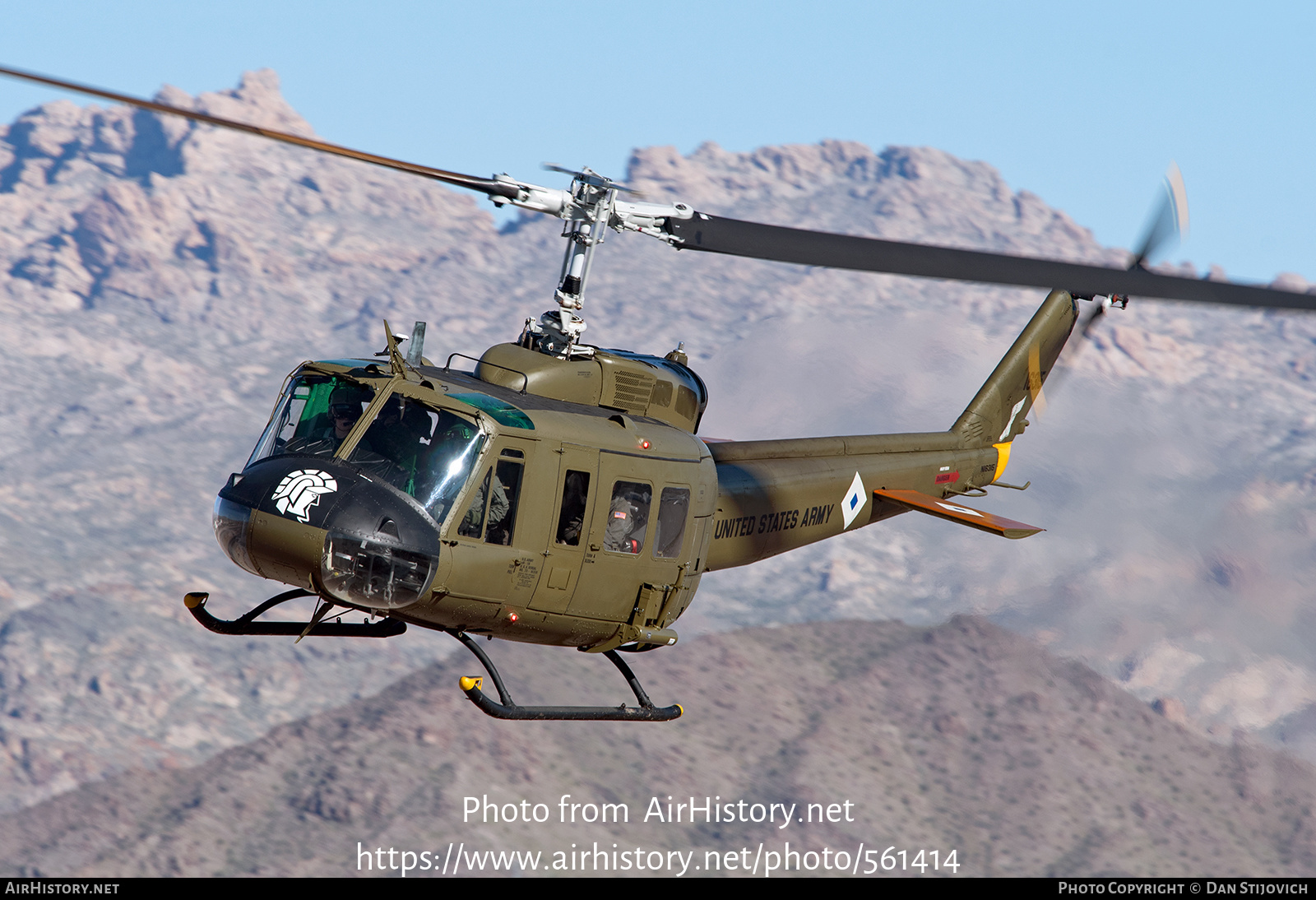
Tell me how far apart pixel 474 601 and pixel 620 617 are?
7.80ft

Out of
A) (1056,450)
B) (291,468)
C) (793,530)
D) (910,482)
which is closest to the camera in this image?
(291,468)

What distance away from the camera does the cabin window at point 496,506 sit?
17125 millimetres

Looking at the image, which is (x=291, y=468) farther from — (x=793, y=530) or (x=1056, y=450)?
(x=1056, y=450)

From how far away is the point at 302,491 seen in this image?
16.5 metres

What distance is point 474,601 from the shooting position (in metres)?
17.4

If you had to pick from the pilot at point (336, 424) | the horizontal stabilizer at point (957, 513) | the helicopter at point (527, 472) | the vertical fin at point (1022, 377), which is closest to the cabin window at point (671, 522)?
the helicopter at point (527, 472)

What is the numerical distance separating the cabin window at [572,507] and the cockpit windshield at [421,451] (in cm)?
139

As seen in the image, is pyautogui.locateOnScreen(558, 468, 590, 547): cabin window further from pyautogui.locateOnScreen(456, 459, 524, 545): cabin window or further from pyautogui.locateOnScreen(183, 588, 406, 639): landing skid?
pyautogui.locateOnScreen(183, 588, 406, 639): landing skid

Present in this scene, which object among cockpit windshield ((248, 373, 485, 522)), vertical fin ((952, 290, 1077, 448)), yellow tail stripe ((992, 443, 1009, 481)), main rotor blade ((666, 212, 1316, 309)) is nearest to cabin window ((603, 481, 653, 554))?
cockpit windshield ((248, 373, 485, 522))

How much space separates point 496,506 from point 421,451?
116 cm

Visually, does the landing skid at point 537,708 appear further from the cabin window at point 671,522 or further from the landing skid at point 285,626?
the cabin window at point 671,522

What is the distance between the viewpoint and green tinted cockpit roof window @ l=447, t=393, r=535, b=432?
17.4m
